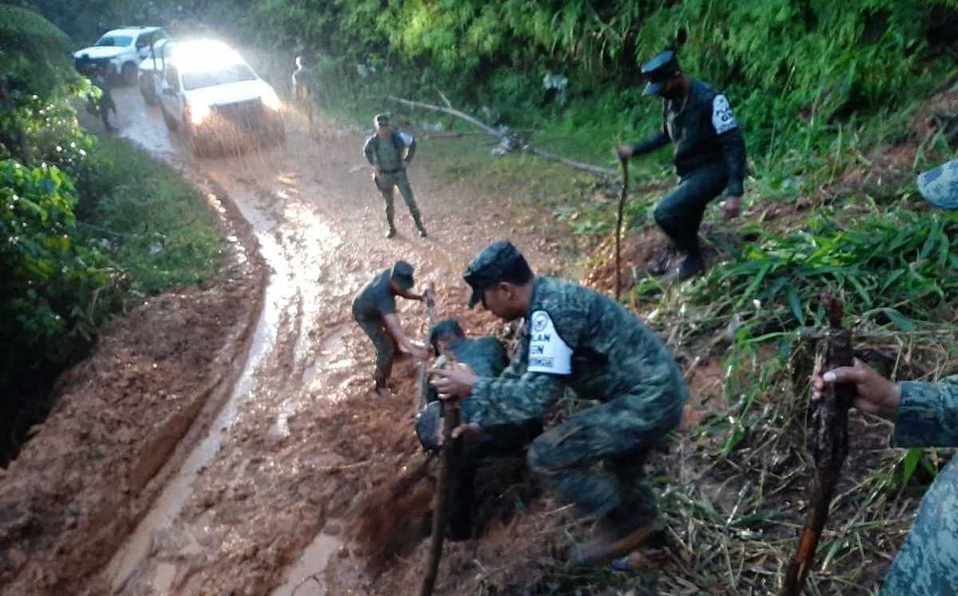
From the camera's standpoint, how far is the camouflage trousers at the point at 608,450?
3100mm

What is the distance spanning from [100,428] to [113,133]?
10.9 m

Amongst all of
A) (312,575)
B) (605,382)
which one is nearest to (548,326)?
(605,382)

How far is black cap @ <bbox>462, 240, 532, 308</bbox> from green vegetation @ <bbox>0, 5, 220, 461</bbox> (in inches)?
178

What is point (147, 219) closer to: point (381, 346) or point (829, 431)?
point (381, 346)

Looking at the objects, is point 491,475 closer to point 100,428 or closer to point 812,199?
point 100,428

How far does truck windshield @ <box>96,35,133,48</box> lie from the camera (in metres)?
18.6

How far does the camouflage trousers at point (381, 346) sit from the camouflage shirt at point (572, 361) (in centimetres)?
221

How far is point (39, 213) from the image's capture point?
19.9 ft

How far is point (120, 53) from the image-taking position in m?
17.9

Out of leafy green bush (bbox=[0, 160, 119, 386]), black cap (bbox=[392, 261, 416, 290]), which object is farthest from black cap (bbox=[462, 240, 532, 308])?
leafy green bush (bbox=[0, 160, 119, 386])

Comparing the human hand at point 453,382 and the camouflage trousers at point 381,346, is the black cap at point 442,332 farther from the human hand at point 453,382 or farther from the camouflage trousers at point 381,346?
the human hand at point 453,382

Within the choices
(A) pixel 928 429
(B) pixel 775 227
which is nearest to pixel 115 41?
(B) pixel 775 227

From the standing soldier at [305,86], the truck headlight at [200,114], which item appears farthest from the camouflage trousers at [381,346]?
the standing soldier at [305,86]

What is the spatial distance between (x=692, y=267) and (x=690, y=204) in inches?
21.6
